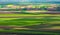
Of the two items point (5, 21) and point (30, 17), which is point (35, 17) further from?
point (5, 21)

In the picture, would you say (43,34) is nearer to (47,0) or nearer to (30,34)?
(30,34)

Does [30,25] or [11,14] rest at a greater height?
[11,14]

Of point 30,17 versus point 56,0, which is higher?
point 56,0

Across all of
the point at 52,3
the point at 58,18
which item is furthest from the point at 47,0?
the point at 58,18

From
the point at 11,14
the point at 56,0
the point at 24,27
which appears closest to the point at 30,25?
the point at 24,27

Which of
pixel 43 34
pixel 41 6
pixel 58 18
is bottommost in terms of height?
pixel 43 34
